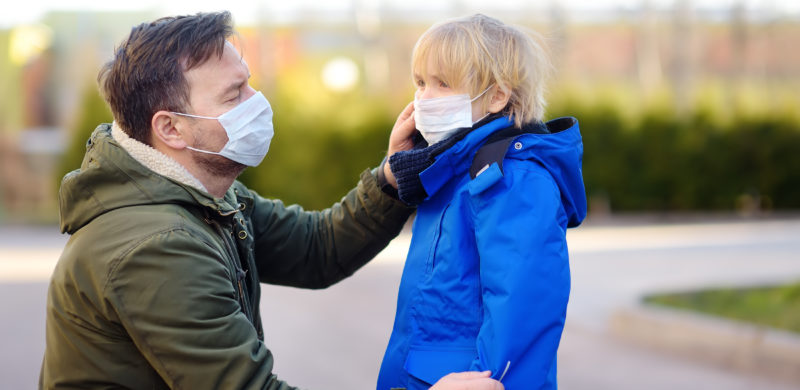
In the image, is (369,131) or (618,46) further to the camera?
(618,46)

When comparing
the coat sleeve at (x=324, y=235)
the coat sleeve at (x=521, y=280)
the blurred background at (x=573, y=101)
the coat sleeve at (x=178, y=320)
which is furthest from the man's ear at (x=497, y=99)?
the blurred background at (x=573, y=101)

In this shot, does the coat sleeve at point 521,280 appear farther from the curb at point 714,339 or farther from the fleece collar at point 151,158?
the curb at point 714,339

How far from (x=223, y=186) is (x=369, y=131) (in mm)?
14645

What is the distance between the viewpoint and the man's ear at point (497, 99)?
2.48m

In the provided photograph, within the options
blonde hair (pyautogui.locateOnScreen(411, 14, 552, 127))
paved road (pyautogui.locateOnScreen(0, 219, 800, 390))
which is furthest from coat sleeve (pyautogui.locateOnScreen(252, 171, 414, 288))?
paved road (pyautogui.locateOnScreen(0, 219, 800, 390))

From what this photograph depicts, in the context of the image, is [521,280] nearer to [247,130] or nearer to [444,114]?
[444,114]

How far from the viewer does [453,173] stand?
7.94ft

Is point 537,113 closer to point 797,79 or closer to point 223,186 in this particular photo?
point 223,186

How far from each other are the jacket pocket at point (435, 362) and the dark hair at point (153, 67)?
0.93m

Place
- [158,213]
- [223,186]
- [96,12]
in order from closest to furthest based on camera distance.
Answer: [158,213] → [223,186] → [96,12]

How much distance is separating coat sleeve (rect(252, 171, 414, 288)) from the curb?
3734mm

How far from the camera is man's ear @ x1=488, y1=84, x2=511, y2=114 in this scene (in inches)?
97.7

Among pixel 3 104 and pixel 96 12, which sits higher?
pixel 96 12

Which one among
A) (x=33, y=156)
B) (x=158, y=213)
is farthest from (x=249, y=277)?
(x=33, y=156)
